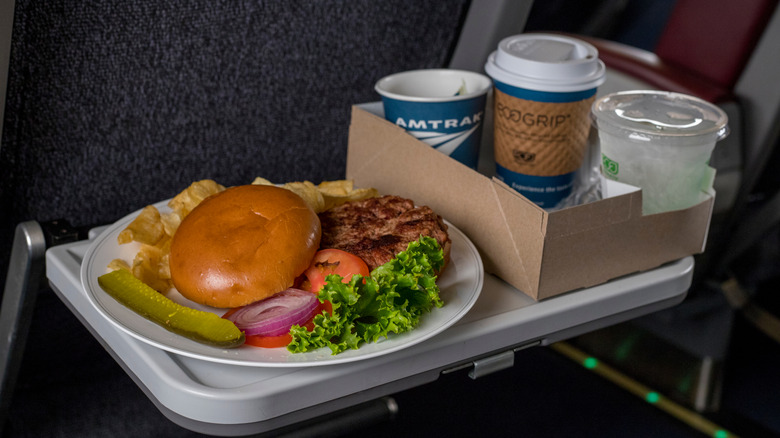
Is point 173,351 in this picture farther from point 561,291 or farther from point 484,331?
point 561,291

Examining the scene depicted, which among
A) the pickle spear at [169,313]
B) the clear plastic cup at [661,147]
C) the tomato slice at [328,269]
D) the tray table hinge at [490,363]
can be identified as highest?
the clear plastic cup at [661,147]

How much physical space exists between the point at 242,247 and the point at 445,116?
0.35 metres

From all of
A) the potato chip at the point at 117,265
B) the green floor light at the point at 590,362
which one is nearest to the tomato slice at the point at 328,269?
the potato chip at the point at 117,265

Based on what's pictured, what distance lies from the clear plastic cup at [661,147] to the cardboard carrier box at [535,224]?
1.1 inches

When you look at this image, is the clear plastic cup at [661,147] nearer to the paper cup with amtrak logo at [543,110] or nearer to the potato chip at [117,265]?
the paper cup with amtrak logo at [543,110]

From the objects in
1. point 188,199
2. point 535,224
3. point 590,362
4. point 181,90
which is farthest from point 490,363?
point 590,362

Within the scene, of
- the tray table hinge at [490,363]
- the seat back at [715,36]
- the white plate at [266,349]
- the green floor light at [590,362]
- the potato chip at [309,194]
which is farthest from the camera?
the green floor light at [590,362]

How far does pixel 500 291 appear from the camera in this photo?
805 millimetres

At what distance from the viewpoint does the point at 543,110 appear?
883mm

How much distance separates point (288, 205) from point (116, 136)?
358 millimetres

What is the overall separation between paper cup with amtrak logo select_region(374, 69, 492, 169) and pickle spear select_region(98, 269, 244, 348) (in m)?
0.39

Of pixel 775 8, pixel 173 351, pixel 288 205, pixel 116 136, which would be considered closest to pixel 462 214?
pixel 288 205

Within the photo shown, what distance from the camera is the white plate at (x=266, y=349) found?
0.62m

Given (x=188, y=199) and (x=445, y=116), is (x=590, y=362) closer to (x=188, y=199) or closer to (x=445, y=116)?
(x=445, y=116)
